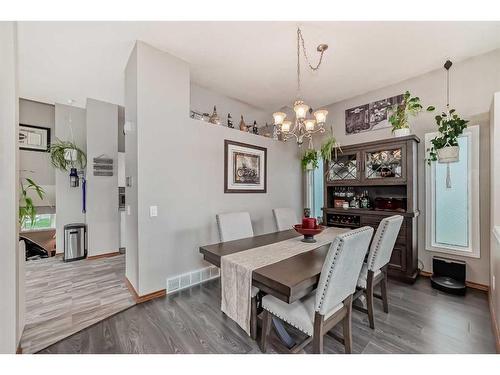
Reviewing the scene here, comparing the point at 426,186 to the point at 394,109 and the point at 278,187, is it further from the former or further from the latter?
the point at 278,187

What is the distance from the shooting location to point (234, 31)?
2195mm

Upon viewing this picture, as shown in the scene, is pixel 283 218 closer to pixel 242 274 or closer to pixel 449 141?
pixel 242 274

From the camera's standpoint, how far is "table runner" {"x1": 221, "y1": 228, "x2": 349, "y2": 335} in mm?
Answer: 1511

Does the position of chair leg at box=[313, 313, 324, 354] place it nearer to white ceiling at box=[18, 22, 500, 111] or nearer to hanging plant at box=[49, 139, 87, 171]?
white ceiling at box=[18, 22, 500, 111]

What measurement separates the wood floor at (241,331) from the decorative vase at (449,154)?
1.54 meters

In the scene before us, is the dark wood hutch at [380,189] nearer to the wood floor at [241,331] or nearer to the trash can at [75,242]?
the wood floor at [241,331]

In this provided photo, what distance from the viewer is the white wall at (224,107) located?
133 inches

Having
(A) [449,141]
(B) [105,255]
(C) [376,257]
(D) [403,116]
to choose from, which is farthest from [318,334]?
(B) [105,255]

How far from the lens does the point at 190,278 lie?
2.73 m

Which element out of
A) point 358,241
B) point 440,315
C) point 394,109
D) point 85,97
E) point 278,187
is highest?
point 85,97

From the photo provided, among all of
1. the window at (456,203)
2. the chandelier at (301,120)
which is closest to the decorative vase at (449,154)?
the window at (456,203)

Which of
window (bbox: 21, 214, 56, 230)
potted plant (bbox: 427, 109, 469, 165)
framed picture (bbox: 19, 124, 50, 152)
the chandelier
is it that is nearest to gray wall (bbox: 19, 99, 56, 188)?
framed picture (bbox: 19, 124, 50, 152)
